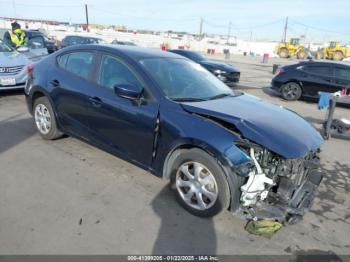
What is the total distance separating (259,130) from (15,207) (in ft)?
8.77

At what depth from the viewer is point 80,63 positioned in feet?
15.7

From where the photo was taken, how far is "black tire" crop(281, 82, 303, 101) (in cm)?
1180

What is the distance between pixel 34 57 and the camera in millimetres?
10945

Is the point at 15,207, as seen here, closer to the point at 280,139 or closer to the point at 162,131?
the point at 162,131

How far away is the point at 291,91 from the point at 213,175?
379 inches

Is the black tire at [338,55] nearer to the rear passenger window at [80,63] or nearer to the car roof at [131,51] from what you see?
the car roof at [131,51]

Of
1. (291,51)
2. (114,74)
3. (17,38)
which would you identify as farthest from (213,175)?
(291,51)

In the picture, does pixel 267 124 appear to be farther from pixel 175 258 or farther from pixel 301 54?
pixel 301 54

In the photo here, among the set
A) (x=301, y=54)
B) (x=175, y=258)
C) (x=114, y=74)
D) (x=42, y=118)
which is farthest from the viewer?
(x=301, y=54)

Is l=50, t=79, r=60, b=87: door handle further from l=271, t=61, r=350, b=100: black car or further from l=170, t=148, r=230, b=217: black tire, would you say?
l=271, t=61, r=350, b=100: black car

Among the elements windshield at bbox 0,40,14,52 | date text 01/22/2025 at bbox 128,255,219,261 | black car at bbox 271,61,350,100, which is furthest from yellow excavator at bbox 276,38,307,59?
date text 01/22/2025 at bbox 128,255,219,261

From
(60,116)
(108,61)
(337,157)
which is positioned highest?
(108,61)

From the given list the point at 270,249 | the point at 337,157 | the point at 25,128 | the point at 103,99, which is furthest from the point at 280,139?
the point at 25,128

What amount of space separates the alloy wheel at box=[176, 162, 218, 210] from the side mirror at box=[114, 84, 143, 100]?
3.23ft
